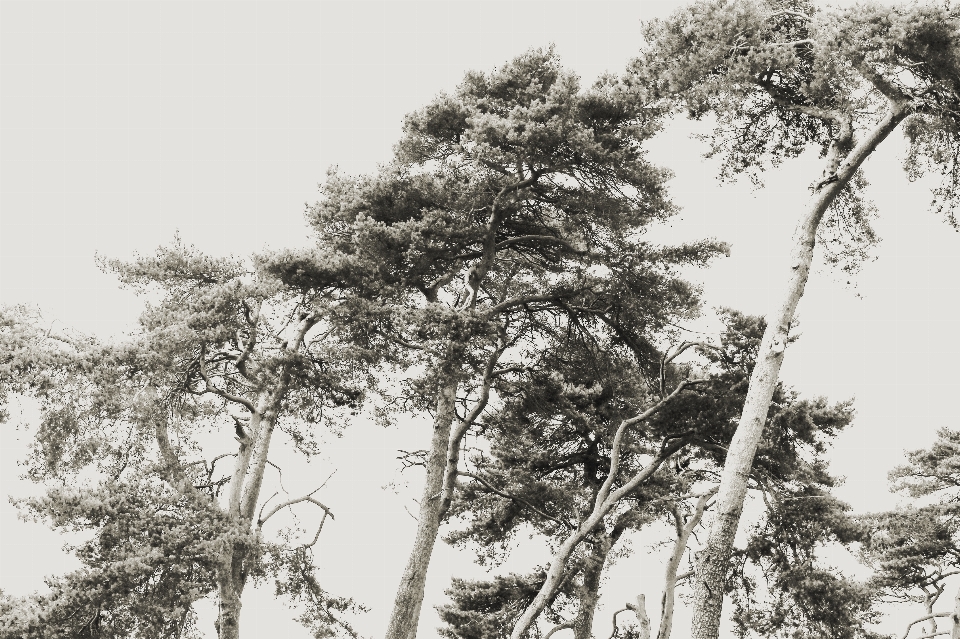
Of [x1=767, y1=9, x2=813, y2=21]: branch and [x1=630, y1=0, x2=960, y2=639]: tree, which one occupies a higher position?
[x1=767, y1=9, x2=813, y2=21]: branch

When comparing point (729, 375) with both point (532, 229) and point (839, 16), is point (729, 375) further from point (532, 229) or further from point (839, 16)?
→ point (839, 16)

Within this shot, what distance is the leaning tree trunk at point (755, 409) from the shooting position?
9117 mm

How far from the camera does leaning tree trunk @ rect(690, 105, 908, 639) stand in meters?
9.12

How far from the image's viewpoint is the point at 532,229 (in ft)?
50.0

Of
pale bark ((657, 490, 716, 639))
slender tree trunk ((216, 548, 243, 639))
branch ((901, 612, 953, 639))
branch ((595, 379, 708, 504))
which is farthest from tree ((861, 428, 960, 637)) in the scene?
slender tree trunk ((216, 548, 243, 639))

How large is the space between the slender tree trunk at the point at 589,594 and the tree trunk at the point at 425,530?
13.9 feet

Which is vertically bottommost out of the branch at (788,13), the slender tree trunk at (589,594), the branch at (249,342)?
the slender tree trunk at (589,594)

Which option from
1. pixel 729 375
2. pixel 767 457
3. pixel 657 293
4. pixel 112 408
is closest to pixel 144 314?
pixel 112 408

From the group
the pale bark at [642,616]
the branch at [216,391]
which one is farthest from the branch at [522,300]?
the pale bark at [642,616]

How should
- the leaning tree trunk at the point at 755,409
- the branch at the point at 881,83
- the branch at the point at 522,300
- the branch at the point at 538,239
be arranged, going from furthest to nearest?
the branch at the point at 538,239
the branch at the point at 522,300
the branch at the point at 881,83
the leaning tree trunk at the point at 755,409

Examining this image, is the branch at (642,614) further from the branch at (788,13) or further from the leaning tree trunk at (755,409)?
the branch at (788,13)

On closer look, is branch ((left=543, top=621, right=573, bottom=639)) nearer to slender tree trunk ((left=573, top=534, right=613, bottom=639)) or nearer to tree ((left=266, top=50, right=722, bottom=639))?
slender tree trunk ((left=573, top=534, right=613, bottom=639))

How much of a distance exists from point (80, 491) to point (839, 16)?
505 inches

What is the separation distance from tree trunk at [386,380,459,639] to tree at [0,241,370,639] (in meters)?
1.67
